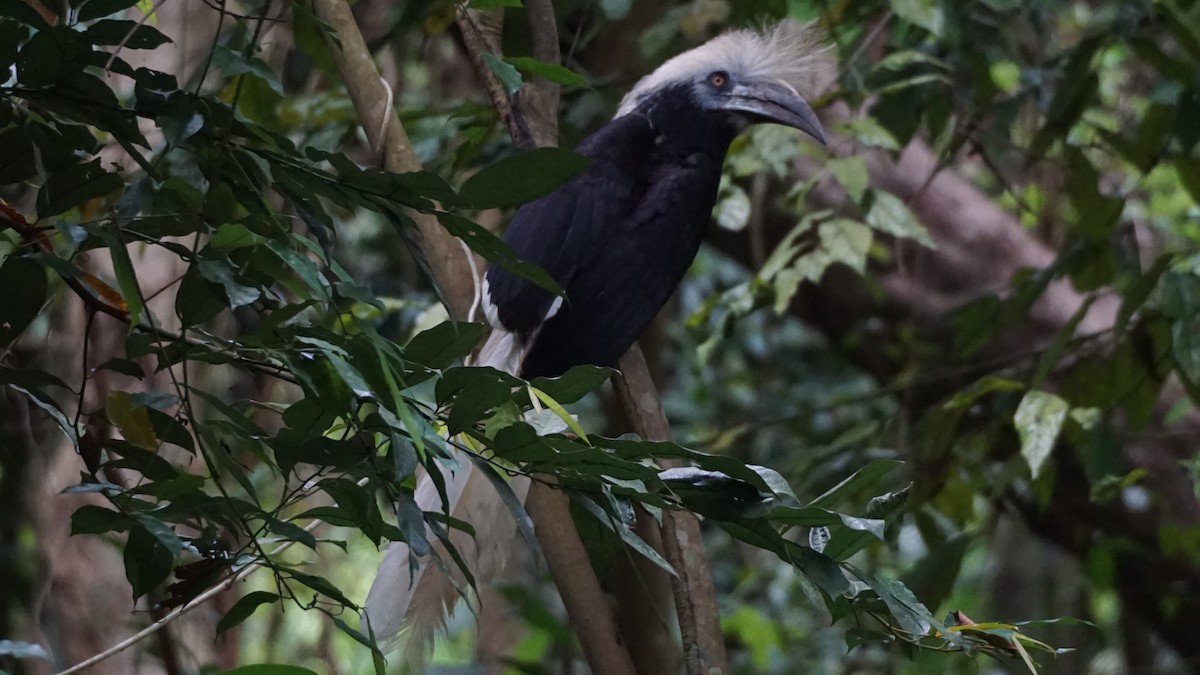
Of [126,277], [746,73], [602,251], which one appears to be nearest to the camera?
[126,277]

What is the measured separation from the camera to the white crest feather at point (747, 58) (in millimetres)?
2027

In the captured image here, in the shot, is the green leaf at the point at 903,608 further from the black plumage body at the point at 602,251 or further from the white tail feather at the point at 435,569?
the black plumage body at the point at 602,251

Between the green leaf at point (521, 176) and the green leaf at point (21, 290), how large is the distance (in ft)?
0.89

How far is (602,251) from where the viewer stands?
178 cm

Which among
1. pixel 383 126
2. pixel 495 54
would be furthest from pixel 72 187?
pixel 495 54

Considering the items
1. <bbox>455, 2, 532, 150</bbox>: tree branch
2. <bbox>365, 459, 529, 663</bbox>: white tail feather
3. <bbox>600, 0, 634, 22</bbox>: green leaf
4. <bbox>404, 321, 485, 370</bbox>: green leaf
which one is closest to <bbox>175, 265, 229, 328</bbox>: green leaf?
<bbox>404, 321, 485, 370</bbox>: green leaf

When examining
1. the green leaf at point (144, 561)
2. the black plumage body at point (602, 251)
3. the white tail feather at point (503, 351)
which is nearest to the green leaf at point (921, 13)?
the black plumage body at point (602, 251)

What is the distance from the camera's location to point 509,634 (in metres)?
3.06

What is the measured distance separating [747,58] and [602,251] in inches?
19.2

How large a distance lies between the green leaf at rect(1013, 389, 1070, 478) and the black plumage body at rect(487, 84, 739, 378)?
0.55 metres

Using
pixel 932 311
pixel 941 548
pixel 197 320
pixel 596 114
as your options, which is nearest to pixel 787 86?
pixel 596 114

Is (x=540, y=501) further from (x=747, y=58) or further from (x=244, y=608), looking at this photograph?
(x=747, y=58)

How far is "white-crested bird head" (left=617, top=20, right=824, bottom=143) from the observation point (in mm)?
1973

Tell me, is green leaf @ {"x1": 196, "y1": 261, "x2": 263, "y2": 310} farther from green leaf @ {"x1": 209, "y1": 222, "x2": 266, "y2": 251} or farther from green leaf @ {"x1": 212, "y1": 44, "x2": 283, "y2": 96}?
green leaf @ {"x1": 212, "y1": 44, "x2": 283, "y2": 96}
